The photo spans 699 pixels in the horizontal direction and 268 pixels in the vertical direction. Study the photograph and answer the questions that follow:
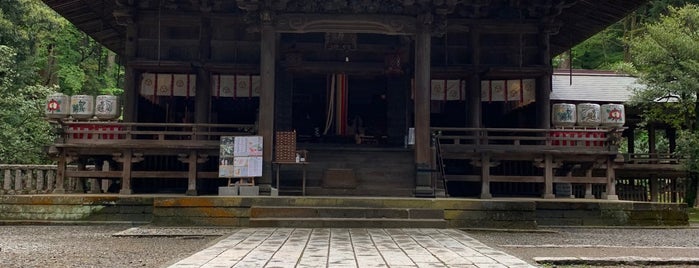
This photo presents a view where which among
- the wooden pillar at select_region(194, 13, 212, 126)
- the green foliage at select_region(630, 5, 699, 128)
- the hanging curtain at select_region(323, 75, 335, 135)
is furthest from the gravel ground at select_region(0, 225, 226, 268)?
the green foliage at select_region(630, 5, 699, 128)

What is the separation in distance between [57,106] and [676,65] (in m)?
17.4

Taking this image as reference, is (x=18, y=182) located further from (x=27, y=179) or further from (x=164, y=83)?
(x=164, y=83)

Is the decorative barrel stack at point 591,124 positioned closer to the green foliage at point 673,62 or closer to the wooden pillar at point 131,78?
the green foliage at point 673,62

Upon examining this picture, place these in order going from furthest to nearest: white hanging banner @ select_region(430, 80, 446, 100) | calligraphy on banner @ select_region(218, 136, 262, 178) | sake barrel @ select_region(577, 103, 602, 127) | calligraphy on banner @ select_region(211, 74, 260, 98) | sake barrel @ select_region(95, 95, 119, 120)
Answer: white hanging banner @ select_region(430, 80, 446, 100) → calligraphy on banner @ select_region(211, 74, 260, 98) → sake barrel @ select_region(577, 103, 602, 127) → sake barrel @ select_region(95, 95, 119, 120) → calligraphy on banner @ select_region(218, 136, 262, 178)

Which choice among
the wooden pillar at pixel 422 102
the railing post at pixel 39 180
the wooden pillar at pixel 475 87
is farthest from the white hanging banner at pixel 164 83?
→ the wooden pillar at pixel 475 87

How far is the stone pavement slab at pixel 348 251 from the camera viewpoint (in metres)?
5.92

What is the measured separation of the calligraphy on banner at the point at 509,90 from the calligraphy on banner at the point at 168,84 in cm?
807

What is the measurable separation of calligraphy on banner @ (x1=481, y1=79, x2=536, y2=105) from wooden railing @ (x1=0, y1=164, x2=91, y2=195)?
1138cm

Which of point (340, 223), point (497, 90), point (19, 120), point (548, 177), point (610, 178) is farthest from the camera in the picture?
point (19, 120)

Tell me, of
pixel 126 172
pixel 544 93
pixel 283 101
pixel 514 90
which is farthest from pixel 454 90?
pixel 126 172

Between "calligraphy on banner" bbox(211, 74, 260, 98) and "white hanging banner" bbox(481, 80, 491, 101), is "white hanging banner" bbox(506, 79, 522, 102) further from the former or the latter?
"calligraphy on banner" bbox(211, 74, 260, 98)

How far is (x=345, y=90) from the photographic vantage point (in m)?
17.3

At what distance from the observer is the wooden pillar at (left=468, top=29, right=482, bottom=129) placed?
15.0m

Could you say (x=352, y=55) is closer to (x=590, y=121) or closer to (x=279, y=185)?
(x=279, y=185)
